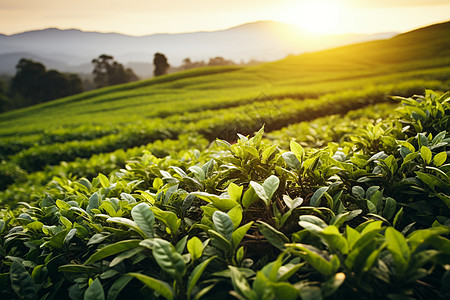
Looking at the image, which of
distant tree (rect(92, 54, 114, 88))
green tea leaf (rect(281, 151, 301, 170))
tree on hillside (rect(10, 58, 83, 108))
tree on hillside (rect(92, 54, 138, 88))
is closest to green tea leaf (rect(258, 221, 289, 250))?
green tea leaf (rect(281, 151, 301, 170))

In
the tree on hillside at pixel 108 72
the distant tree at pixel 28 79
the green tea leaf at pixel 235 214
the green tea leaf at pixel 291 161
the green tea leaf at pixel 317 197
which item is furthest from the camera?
the tree on hillside at pixel 108 72

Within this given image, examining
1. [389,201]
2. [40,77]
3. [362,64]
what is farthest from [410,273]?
[40,77]

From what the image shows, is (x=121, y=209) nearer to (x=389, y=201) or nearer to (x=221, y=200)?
(x=221, y=200)

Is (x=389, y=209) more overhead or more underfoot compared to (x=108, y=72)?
more underfoot

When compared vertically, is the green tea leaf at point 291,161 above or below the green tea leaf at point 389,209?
above

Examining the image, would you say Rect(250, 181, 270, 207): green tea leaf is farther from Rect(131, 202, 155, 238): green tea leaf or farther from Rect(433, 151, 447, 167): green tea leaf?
Rect(433, 151, 447, 167): green tea leaf

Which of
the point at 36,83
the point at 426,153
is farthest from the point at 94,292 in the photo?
the point at 36,83

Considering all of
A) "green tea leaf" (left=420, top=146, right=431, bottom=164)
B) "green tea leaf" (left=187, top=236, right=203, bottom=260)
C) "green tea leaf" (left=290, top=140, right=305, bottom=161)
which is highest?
"green tea leaf" (left=290, top=140, right=305, bottom=161)

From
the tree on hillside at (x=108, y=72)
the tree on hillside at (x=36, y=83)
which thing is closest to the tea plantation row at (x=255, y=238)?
the tree on hillside at (x=36, y=83)

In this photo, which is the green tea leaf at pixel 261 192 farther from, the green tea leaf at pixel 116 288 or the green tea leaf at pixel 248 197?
the green tea leaf at pixel 116 288

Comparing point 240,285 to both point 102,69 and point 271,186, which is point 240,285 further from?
point 102,69

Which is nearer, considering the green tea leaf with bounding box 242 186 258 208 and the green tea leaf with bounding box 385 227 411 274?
the green tea leaf with bounding box 385 227 411 274

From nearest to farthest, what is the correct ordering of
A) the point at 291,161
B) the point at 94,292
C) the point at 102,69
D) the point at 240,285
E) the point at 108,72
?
1. the point at 240,285
2. the point at 94,292
3. the point at 291,161
4. the point at 108,72
5. the point at 102,69

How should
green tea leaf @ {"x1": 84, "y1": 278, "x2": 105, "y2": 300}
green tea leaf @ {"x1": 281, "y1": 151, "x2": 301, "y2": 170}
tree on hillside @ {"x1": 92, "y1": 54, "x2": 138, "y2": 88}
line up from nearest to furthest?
green tea leaf @ {"x1": 84, "y1": 278, "x2": 105, "y2": 300} < green tea leaf @ {"x1": 281, "y1": 151, "x2": 301, "y2": 170} < tree on hillside @ {"x1": 92, "y1": 54, "x2": 138, "y2": 88}
